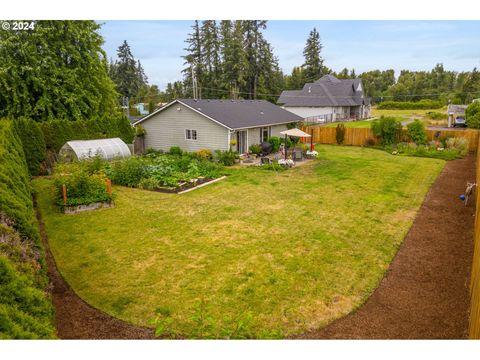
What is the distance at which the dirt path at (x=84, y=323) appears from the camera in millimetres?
5594

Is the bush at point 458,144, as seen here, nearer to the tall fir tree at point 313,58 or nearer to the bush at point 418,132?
the bush at point 418,132

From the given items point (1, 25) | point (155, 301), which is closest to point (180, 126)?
point (1, 25)

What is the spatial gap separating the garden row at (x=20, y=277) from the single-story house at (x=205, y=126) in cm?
1398

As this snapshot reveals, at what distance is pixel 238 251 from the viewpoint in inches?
341

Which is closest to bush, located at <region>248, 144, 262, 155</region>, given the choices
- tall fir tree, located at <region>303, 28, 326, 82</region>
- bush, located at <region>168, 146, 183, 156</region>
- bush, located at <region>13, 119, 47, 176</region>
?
bush, located at <region>168, 146, 183, 156</region>

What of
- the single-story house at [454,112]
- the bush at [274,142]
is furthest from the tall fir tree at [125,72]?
the single-story house at [454,112]

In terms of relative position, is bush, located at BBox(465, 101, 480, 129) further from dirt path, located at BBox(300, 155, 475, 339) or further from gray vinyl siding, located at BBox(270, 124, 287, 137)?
dirt path, located at BBox(300, 155, 475, 339)

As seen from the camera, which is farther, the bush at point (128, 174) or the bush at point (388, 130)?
the bush at point (388, 130)

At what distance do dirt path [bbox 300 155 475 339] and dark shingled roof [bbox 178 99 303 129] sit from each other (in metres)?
12.8

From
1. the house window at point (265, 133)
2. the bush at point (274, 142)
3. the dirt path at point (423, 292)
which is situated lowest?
the dirt path at point (423, 292)

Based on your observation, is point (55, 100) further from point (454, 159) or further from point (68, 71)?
point (454, 159)

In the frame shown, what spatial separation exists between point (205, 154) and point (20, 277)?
633 inches

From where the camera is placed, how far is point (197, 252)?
340 inches

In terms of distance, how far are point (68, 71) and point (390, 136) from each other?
76.2 ft
